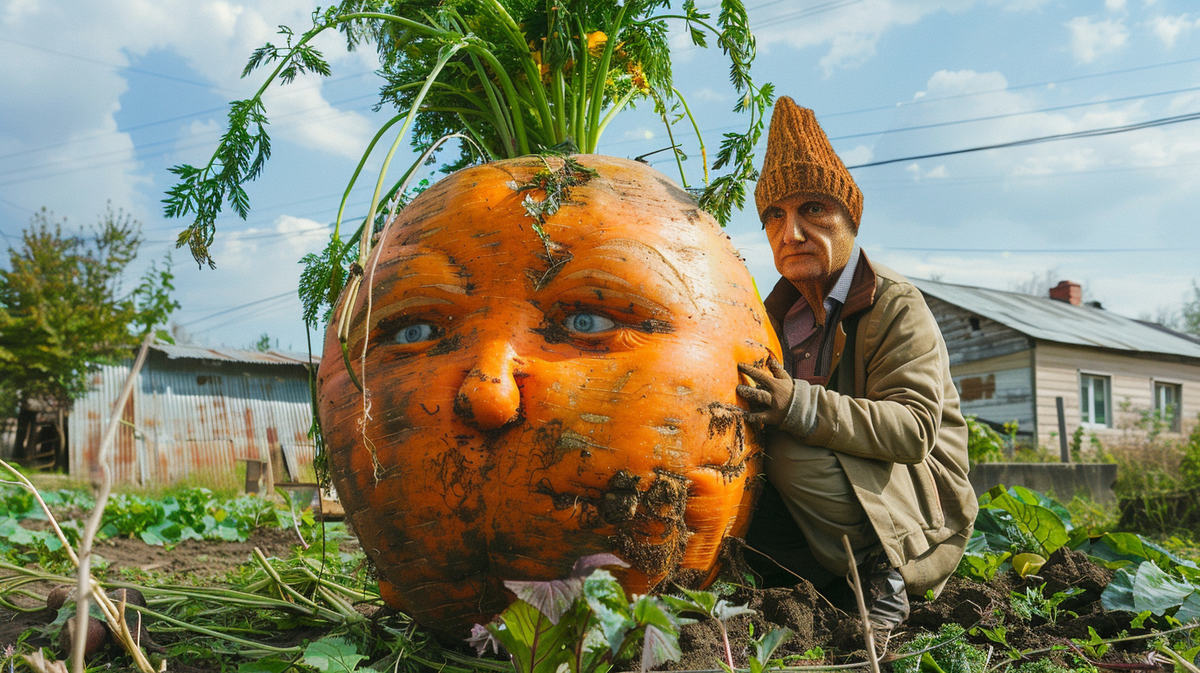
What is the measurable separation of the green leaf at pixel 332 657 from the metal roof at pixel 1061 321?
1736 cm

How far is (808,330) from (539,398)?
120 cm

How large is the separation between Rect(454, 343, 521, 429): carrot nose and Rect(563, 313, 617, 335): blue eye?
0.83 feet

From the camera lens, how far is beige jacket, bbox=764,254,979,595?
219 centimetres

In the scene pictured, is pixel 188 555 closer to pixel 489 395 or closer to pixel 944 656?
pixel 489 395

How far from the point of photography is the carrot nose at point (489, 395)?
74.5 inches

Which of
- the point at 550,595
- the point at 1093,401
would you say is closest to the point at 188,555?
the point at 550,595

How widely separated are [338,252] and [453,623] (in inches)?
48.8

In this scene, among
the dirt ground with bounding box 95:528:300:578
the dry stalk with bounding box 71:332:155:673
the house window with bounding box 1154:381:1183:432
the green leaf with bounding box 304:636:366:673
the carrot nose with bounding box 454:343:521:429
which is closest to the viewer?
the dry stalk with bounding box 71:332:155:673

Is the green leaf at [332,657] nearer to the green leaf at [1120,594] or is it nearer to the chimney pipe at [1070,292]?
the green leaf at [1120,594]

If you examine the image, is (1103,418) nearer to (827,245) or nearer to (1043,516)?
(1043,516)

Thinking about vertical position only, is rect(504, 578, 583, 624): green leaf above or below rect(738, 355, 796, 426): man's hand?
below

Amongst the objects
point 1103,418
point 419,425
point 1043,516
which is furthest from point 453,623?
point 1103,418

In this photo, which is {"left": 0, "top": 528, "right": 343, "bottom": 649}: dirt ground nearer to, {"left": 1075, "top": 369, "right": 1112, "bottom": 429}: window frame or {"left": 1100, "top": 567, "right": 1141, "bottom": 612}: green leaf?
{"left": 1100, "top": 567, "right": 1141, "bottom": 612}: green leaf

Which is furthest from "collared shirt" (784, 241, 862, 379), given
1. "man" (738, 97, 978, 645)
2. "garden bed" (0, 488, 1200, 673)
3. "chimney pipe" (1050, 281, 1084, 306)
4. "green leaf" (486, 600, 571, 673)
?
"chimney pipe" (1050, 281, 1084, 306)
